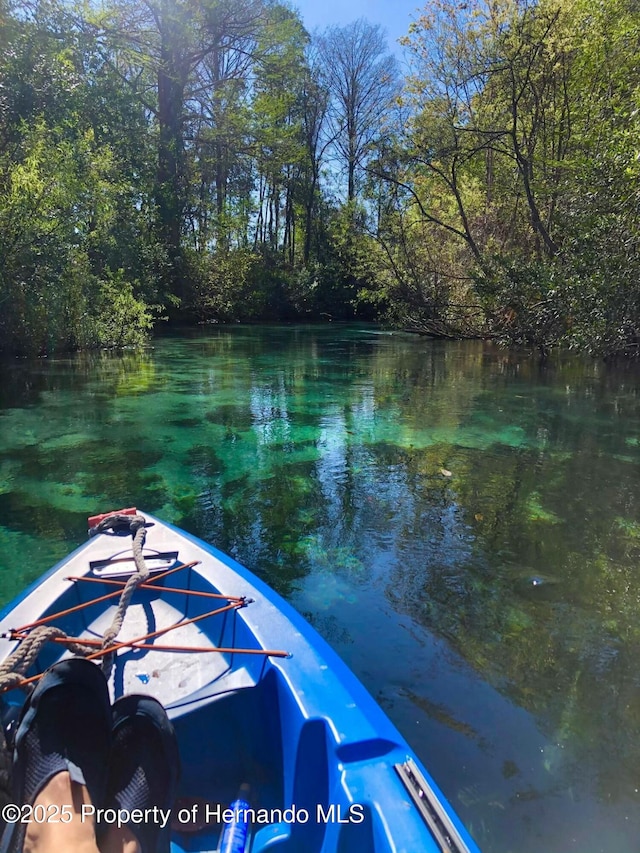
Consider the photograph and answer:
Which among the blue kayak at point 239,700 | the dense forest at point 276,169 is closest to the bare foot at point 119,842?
the blue kayak at point 239,700

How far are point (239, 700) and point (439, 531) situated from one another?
284 centimetres

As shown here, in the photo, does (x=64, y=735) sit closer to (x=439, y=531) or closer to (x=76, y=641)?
(x=76, y=641)

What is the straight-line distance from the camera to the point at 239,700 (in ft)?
7.03

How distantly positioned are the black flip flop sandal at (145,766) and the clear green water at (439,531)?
1185 mm

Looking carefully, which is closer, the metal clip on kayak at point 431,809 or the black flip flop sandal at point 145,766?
the metal clip on kayak at point 431,809

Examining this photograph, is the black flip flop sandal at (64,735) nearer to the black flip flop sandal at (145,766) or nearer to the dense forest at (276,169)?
the black flip flop sandal at (145,766)

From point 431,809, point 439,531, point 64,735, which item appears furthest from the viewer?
point 439,531

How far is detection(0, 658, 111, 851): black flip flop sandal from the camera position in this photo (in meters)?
1.63

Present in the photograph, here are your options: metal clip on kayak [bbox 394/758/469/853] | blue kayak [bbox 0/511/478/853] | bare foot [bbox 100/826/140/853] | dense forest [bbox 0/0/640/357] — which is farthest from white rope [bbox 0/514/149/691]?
dense forest [bbox 0/0/640/357]

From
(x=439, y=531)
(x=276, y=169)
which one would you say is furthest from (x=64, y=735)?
(x=276, y=169)

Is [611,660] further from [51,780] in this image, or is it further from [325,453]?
[325,453]

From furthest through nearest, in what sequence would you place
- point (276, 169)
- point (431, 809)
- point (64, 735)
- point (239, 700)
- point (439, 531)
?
point (276, 169) < point (439, 531) < point (239, 700) < point (64, 735) < point (431, 809)

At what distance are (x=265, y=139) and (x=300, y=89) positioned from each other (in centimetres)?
798

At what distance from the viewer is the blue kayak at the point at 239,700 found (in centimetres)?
152
